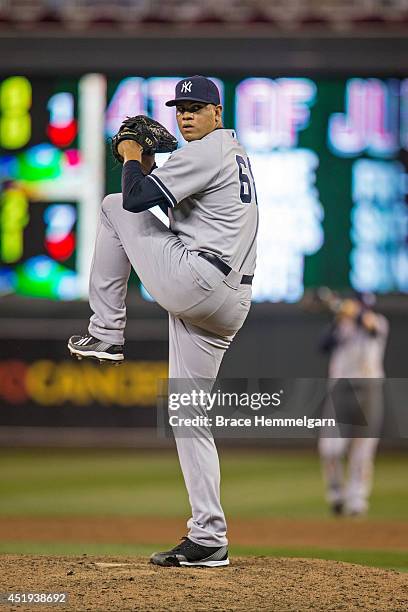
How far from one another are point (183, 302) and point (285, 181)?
284 inches

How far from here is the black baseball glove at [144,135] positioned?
14.5ft

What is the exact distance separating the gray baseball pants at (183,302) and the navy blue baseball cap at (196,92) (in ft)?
1.47

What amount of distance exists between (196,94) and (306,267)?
23.4ft

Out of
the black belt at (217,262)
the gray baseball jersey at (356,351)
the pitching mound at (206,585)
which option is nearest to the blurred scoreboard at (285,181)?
the gray baseball jersey at (356,351)

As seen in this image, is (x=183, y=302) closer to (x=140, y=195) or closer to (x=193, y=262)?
(x=193, y=262)

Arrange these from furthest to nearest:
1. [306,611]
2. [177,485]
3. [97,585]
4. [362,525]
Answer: [177,485] < [362,525] < [97,585] < [306,611]

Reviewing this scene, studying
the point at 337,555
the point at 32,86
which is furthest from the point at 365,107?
the point at 337,555

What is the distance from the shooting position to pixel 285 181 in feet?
37.4

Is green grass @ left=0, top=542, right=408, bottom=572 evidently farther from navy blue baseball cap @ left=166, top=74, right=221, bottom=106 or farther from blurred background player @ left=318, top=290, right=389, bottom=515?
navy blue baseball cap @ left=166, top=74, right=221, bottom=106

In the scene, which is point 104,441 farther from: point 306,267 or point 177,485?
point 306,267

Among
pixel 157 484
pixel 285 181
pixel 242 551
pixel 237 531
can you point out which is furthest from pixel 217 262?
pixel 285 181

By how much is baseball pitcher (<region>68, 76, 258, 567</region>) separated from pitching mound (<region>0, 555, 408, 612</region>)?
20 centimetres

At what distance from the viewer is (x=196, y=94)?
437 centimetres

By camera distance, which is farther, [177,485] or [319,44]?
[319,44]
